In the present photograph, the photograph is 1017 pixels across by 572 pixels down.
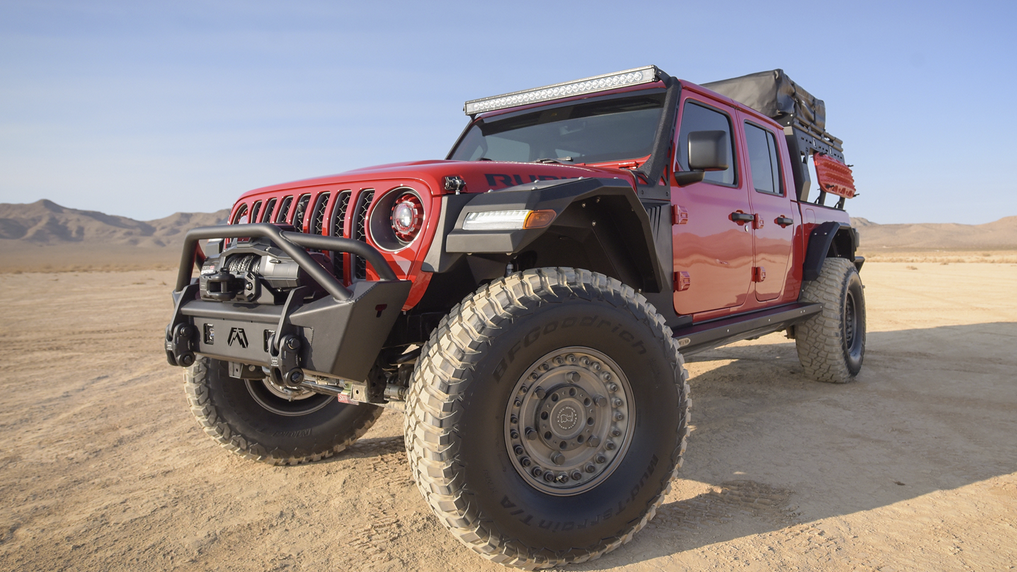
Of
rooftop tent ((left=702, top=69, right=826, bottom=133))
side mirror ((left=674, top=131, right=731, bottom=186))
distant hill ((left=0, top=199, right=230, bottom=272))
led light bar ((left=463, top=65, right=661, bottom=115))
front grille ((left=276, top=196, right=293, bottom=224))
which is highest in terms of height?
rooftop tent ((left=702, top=69, right=826, bottom=133))

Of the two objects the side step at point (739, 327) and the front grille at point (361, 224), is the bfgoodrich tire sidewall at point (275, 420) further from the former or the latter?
the side step at point (739, 327)

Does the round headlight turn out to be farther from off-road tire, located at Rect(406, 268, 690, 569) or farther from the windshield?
the windshield

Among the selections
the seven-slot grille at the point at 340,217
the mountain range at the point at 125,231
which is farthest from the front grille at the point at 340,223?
the mountain range at the point at 125,231

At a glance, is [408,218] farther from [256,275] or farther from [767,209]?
[767,209]

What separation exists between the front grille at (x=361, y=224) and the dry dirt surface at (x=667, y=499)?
1.12 metres

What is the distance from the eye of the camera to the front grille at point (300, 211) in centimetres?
284

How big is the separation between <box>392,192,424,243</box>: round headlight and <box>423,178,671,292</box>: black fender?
0.15 m

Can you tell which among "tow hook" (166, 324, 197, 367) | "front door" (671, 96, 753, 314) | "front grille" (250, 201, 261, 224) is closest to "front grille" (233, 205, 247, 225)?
"front grille" (250, 201, 261, 224)

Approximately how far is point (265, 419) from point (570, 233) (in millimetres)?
2022

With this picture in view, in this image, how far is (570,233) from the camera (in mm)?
2824

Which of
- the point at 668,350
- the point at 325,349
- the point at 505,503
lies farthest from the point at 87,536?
the point at 668,350

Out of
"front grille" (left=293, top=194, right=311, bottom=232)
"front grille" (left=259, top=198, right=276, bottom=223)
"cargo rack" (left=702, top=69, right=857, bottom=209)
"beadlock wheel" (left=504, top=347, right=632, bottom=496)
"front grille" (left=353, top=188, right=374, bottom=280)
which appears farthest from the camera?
"cargo rack" (left=702, top=69, right=857, bottom=209)

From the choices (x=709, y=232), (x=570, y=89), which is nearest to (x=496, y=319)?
(x=709, y=232)

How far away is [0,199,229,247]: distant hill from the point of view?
5226 inches
